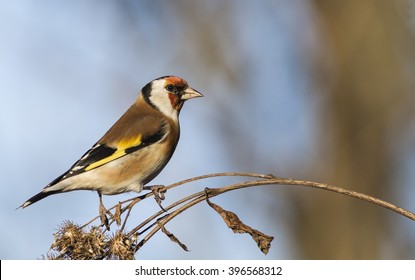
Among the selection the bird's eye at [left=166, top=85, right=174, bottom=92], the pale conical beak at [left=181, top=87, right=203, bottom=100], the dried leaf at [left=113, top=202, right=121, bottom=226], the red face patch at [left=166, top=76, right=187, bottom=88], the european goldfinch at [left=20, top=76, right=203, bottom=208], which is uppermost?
the red face patch at [left=166, top=76, right=187, bottom=88]

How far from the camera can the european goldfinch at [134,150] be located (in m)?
4.48

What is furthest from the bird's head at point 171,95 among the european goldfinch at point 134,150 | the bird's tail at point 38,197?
the bird's tail at point 38,197

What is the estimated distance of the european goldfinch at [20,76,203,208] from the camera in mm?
4484

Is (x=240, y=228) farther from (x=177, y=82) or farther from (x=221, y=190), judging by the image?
(x=177, y=82)

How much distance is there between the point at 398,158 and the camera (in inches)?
304

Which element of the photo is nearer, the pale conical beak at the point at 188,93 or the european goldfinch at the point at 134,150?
the european goldfinch at the point at 134,150

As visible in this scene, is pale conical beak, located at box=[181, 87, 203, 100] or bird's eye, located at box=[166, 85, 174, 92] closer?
pale conical beak, located at box=[181, 87, 203, 100]

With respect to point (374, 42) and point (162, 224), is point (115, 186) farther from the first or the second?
point (374, 42)

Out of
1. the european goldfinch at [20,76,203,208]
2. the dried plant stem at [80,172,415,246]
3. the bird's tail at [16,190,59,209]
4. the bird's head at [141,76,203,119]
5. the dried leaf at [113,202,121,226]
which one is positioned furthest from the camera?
the bird's head at [141,76,203,119]

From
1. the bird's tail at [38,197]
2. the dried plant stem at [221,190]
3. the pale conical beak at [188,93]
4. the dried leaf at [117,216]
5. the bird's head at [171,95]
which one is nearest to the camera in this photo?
the dried plant stem at [221,190]

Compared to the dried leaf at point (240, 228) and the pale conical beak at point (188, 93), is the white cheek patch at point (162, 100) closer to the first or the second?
the pale conical beak at point (188, 93)

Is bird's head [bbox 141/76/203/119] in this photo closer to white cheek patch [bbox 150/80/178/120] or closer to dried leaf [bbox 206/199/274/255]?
white cheek patch [bbox 150/80/178/120]

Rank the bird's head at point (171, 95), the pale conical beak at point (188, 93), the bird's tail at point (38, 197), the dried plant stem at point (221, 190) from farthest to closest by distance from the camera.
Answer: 1. the bird's head at point (171, 95)
2. the pale conical beak at point (188, 93)
3. the bird's tail at point (38, 197)
4. the dried plant stem at point (221, 190)

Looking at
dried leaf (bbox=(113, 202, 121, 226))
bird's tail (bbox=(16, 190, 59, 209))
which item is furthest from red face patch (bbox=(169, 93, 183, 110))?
dried leaf (bbox=(113, 202, 121, 226))
